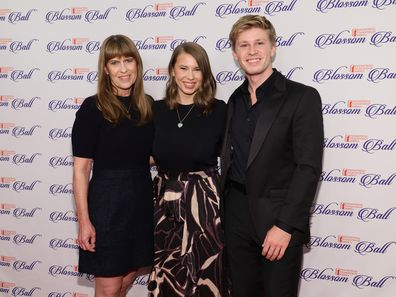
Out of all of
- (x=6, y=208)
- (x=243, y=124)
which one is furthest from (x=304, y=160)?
(x=6, y=208)

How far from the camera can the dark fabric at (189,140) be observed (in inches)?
79.1

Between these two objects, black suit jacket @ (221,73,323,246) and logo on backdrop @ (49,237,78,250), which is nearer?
black suit jacket @ (221,73,323,246)

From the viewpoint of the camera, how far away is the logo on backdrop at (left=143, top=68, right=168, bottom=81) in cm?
258

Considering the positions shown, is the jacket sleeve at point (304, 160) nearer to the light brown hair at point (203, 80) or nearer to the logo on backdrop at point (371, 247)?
the light brown hair at point (203, 80)

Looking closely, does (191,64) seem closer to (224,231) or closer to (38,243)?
(224,231)

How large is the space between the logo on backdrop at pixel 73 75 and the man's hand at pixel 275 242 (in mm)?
1596

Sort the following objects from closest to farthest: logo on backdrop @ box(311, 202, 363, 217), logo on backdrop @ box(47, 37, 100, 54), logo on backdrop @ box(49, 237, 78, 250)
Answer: logo on backdrop @ box(311, 202, 363, 217), logo on backdrop @ box(47, 37, 100, 54), logo on backdrop @ box(49, 237, 78, 250)

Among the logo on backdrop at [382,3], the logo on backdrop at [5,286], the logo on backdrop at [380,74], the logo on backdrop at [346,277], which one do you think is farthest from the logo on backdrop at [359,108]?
the logo on backdrop at [5,286]

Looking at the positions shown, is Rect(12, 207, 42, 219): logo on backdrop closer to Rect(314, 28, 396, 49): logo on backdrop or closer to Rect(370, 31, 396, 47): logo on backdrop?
Rect(314, 28, 396, 49): logo on backdrop

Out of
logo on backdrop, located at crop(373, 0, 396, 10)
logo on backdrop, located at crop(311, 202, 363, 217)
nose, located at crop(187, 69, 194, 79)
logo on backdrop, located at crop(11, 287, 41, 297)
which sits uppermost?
logo on backdrop, located at crop(373, 0, 396, 10)

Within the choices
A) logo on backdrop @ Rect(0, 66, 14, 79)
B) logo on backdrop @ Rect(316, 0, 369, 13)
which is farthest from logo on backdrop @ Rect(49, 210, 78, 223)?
logo on backdrop @ Rect(316, 0, 369, 13)

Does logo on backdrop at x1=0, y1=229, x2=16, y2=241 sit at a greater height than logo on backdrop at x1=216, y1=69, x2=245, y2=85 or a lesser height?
lesser

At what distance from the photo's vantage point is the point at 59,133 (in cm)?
279

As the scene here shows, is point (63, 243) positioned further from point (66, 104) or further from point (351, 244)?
point (351, 244)
